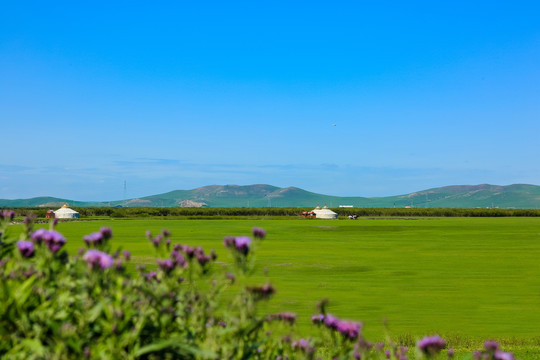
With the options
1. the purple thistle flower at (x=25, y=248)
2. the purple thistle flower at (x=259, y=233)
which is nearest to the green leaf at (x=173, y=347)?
the purple thistle flower at (x=259, y=233)

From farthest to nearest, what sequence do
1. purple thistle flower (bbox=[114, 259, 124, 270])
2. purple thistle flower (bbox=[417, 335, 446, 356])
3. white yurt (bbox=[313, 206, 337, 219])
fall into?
white yurt (bbox=[313, 206, 337, 219])
purple thistle flower (bbox=[114, 259, 124, 270])
purple thistle flower (bbox=[417, 335, 446, 356])

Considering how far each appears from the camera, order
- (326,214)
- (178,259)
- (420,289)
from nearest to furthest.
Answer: (178,259) < (420,289) < (326,214)

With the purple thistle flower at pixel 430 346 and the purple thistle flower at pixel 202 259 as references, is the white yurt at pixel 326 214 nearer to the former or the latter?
the purple thistle flower at pixel 202 259

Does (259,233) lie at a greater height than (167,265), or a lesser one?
greater

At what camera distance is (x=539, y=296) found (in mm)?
13203

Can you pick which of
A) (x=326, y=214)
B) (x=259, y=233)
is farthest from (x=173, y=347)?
(x=326, y=214)

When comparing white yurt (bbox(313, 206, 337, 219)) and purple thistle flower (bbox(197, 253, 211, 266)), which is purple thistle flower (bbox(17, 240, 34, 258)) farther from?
white yurt (bbox(313, 206, 337, 219))

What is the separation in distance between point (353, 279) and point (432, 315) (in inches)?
211

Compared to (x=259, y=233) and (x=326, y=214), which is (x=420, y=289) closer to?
(x=259, y=233)

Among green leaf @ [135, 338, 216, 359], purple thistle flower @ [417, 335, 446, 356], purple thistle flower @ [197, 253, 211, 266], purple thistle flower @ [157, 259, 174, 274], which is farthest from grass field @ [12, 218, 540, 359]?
green leaf @ [135, 338, 216, 359]

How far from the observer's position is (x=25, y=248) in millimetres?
3090

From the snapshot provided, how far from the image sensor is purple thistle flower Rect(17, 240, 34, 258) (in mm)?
3076

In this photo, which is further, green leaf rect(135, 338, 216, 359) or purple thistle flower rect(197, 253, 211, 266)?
purple thistle flower rect(197, 253, 211, 266)

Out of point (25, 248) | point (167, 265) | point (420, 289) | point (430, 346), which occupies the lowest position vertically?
point (420, 289)
